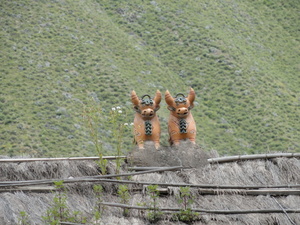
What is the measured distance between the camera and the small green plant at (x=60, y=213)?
7078 mm

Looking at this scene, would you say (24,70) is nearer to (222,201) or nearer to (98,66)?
(98,66)

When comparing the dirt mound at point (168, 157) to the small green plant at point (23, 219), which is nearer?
the small green plant at point (23, 219)

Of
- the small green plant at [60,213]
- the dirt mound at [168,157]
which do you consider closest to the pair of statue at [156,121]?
the dirt mound at [168,157]

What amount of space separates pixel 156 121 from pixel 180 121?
13.2 inches

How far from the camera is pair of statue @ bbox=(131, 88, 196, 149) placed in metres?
9.13

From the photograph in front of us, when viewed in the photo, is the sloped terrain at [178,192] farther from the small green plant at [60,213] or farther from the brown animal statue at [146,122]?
the brown animal statue at [146,122]

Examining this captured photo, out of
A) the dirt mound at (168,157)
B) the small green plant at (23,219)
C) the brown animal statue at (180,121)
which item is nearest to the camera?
the small green plant at (23,219)

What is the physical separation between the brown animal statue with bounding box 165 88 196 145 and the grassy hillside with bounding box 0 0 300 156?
8.05 meters

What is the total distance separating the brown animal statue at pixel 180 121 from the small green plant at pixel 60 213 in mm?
2198

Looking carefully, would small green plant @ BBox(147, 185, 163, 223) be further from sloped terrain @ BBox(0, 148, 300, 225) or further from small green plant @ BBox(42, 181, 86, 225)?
small green plant @ BBox(42, 181, 86, 225)

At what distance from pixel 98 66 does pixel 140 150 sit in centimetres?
1528

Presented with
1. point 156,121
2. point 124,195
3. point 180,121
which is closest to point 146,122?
point 156,121

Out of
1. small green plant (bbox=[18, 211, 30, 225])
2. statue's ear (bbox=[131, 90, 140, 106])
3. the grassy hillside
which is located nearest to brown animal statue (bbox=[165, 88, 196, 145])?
statue's ear (bbox=[131, 90, 140, 106])

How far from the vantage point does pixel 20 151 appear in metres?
17.2
